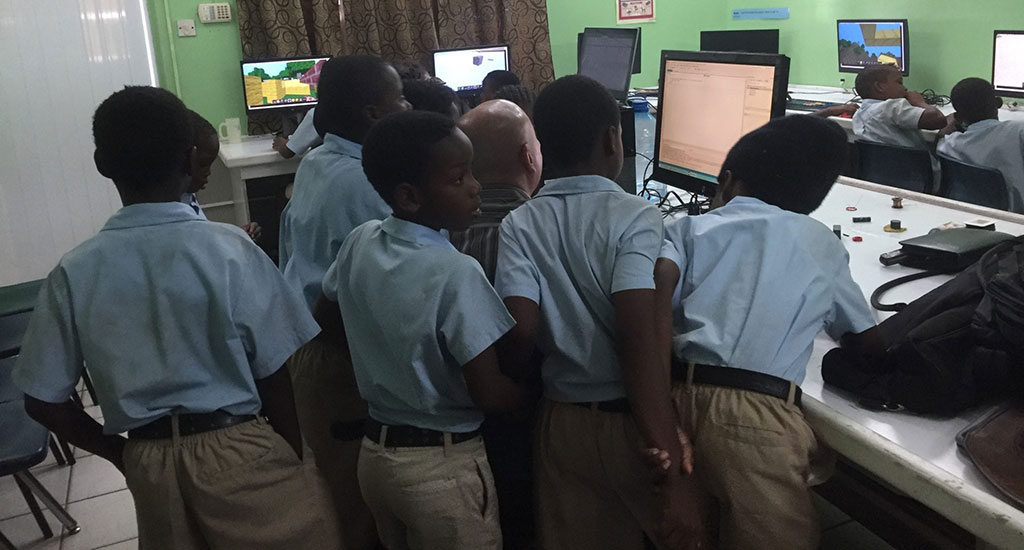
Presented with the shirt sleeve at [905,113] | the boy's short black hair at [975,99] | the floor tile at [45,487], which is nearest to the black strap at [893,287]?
the floor tile at [45,487]

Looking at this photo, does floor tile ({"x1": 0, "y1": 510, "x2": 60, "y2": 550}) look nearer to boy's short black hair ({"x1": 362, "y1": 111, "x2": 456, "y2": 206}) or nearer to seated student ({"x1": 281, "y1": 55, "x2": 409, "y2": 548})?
seated student ({"x1": 281, "y1": 55, "x2": 409, "y2": 548})

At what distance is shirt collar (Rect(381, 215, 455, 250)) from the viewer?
127cm

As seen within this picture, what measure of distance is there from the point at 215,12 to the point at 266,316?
3799mm

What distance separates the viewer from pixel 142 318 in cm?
123

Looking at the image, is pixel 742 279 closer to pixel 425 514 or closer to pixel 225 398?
pixel 425 514

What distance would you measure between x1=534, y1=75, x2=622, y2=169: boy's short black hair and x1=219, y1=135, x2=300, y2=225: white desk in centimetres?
295

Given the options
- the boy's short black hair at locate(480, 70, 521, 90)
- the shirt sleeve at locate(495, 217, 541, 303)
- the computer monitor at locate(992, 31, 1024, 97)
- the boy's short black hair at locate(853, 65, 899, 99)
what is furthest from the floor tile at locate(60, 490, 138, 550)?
the computer monitor at locate(992, 31, 1024, 97)

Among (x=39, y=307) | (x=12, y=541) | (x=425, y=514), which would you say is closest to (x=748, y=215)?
(x=425, y=514)

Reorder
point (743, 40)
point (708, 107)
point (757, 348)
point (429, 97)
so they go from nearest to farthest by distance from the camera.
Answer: point (757, 348) < point (708, 107) < point (429, 97) < point (743, 40)

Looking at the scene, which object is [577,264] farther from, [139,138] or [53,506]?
[53,506]

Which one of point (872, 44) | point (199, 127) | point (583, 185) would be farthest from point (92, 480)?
point (872, 44)

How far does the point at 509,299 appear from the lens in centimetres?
127

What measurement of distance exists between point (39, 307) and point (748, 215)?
1.10 m

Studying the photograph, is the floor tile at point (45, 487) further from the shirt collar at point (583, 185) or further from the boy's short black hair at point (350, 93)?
the shirt collar at point (583, 185)
